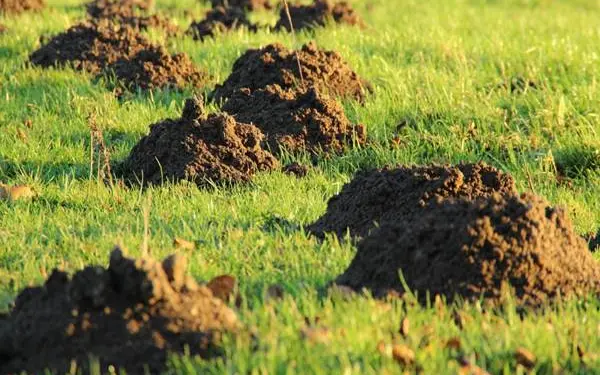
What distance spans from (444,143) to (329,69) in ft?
4.20

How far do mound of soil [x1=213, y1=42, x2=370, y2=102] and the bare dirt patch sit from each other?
61cm

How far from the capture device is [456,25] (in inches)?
505

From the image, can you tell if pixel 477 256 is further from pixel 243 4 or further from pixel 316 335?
A: pixel 243 4

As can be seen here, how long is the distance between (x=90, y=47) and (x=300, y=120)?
2.95 metres

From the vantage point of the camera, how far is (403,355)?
13.4 feet

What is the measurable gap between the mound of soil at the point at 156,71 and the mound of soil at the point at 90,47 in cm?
22

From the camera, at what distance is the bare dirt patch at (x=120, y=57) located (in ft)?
31.4

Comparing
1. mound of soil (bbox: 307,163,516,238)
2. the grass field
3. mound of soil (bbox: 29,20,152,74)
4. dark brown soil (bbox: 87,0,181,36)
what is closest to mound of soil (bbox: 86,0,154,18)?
dark brown soil (bbox: 87,0,181,36)

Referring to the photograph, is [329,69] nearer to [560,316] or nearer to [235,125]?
[235,125]

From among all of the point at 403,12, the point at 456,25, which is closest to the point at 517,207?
the point at 456,25

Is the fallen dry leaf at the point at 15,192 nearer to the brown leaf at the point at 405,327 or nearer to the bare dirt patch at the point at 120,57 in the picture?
the bare dirt patch at the point at 120,57

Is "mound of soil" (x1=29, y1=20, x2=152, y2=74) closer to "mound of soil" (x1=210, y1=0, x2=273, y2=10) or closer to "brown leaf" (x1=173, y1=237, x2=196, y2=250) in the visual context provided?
"mound of soil" (x1=210, y1=0, x2=273, y2=10)

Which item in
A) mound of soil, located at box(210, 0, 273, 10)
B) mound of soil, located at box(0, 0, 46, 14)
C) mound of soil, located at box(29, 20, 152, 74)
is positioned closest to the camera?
mound of soil, located at box(29, 20, 152, 74)

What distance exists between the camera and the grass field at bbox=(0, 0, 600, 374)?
426 cm
